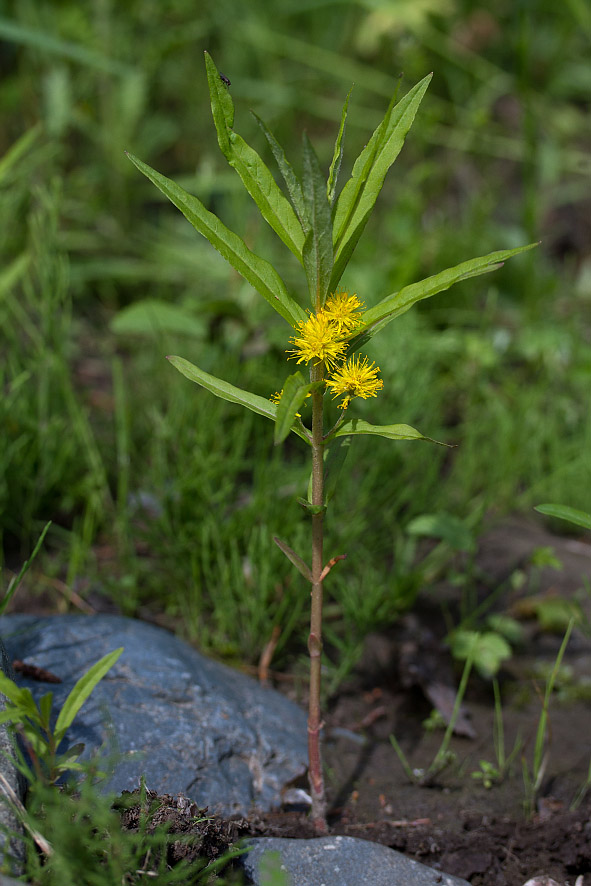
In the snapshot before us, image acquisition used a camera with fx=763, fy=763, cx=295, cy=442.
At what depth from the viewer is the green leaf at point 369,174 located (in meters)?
1.15

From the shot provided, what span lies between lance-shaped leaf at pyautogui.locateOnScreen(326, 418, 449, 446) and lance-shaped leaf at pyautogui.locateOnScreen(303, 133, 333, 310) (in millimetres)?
193

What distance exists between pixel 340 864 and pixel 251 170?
114cm

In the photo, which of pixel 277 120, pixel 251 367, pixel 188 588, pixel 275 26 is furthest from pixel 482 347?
pixel 275 26

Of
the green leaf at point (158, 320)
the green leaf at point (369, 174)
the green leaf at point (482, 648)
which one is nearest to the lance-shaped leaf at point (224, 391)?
the green leaf at point (369, 174)

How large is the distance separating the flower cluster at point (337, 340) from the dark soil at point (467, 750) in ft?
2.37

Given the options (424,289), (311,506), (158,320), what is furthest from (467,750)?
(158,320)

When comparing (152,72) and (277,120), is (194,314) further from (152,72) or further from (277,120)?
(277,120)

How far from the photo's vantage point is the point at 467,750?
177 cm

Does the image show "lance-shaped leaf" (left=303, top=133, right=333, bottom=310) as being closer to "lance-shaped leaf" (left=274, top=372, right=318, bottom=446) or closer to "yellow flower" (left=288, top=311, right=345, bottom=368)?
"yellow flower" (left=288, top=311, right=345, bottom=368)

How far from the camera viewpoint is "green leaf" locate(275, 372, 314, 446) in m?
0.98

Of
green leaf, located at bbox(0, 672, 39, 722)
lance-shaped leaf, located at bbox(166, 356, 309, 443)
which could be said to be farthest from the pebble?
lance-shaped leaf, located at bbox(166, 356, 309, 443)

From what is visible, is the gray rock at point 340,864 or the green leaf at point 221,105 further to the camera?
the gray rock at point 340,864

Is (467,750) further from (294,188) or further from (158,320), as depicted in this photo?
(158,320)

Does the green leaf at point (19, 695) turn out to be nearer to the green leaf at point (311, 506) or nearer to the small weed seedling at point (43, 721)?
the small weed seedling at point (43, 721)
